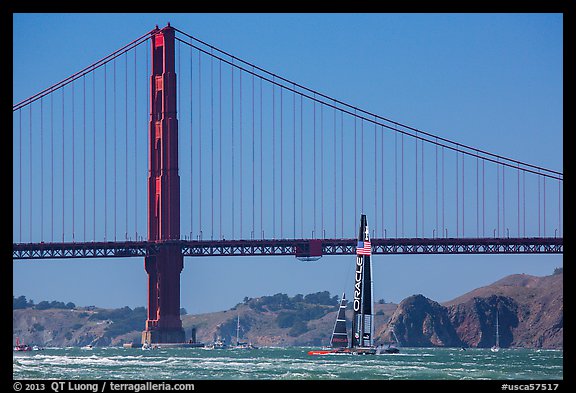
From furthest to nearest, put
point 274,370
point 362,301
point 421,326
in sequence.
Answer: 1. point 421,326
2. point 362,301
3. point 274,370

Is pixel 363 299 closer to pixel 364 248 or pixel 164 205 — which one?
pixel 364 248

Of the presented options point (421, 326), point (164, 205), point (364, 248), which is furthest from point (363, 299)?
point (421, 326)

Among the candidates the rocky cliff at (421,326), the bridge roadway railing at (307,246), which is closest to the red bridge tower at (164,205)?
the bridge roadway railing at (307,246)

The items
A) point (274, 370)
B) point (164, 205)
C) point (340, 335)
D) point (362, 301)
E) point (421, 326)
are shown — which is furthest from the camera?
point (421, 326)

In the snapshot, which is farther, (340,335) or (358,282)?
(340,335)

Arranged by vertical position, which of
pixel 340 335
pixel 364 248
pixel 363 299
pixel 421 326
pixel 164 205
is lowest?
pixel 421 326

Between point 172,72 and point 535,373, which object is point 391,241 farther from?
point 535,373

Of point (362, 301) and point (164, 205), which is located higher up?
point (164, 205)

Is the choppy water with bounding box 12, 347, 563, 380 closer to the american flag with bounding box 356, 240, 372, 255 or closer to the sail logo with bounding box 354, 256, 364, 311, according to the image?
the sail logo with bounding box 354, 256, 364, 311
